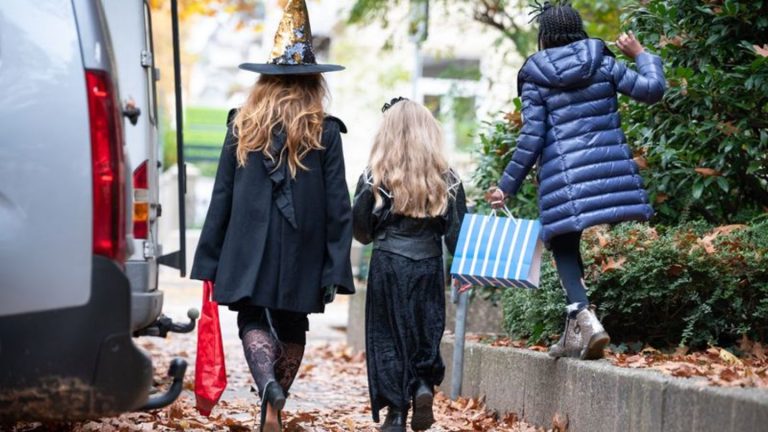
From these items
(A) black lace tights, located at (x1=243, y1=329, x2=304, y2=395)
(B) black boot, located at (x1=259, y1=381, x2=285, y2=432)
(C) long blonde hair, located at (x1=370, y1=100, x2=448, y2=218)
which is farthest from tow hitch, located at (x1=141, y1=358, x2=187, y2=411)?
(C) long blonde hair, located at (x1=370, y1=100, x2=448, y2=218)

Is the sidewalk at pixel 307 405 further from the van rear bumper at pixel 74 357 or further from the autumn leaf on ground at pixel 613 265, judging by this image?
the van rear bumper at pixel 74 357

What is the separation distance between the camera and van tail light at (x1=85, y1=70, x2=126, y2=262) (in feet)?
13.6

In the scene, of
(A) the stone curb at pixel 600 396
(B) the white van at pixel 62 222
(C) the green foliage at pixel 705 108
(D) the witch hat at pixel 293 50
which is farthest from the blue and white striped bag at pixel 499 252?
(B) the white van at pixel 62 222

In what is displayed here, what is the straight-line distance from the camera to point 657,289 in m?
6.28

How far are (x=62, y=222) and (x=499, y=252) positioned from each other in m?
2.67

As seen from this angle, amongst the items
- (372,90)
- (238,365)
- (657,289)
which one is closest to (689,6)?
(657,289)

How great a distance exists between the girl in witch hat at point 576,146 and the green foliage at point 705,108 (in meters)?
0.86

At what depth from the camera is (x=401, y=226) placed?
6.37 meters

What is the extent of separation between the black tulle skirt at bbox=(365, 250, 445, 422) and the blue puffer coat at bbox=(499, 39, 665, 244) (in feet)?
2.39

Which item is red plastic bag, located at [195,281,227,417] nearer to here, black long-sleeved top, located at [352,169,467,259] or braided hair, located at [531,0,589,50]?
black long-sleeved top, located at [352,169,467,259]

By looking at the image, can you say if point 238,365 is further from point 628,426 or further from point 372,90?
point 372,90

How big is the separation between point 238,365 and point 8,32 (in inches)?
280

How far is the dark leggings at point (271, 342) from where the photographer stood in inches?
232

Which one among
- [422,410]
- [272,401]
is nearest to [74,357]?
[272,401]
